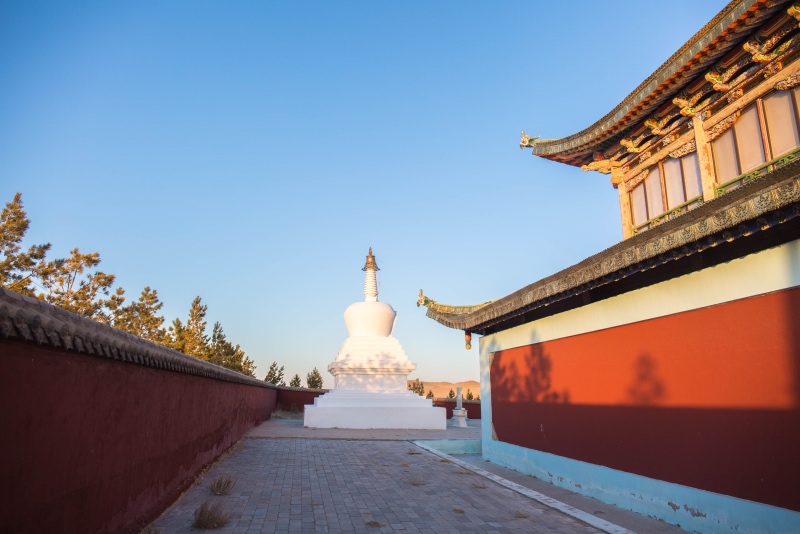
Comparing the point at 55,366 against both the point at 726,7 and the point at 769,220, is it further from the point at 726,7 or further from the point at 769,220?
the point at 726,7

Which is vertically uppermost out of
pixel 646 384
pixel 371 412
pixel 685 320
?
pixel 685 320

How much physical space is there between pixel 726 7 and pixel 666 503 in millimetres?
6927

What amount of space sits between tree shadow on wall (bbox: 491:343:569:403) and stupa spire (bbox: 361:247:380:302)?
10.4m

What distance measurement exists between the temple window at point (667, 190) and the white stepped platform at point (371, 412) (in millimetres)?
9942

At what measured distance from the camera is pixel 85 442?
387 cm

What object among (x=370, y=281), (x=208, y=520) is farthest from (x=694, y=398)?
(x=370, y=281)

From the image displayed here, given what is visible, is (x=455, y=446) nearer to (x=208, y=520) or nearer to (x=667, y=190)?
(x=667, y=190)

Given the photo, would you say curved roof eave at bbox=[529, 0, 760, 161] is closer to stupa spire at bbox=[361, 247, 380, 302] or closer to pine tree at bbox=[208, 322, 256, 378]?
stupa spire at bbox=[361, 247, 380, 302]


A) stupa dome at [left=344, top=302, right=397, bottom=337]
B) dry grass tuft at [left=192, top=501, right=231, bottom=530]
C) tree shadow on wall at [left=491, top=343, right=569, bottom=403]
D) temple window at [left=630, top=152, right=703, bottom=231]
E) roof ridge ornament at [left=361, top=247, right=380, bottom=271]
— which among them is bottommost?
dry grass tuft at [left=192, top=501, right=231, bottom=530]

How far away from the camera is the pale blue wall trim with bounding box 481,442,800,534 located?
4754 millimetres

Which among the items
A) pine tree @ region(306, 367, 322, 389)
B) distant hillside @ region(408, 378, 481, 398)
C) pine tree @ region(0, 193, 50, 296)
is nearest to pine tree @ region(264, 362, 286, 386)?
pine tree @ region(306, 367, 322, 389)

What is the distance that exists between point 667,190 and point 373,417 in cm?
1159

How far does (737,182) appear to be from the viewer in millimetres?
8516

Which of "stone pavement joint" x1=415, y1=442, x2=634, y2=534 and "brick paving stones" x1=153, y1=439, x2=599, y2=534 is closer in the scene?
"stone pavement joint" x1=415, y1=442, x2=634, y2=534
